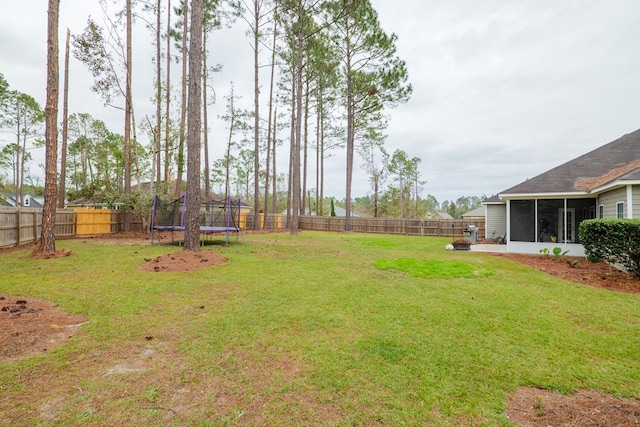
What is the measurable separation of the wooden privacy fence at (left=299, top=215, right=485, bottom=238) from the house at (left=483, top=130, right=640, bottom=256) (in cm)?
442

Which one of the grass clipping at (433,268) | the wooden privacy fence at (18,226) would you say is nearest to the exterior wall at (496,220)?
the grass clipping at (433,268)

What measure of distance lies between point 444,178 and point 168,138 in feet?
117

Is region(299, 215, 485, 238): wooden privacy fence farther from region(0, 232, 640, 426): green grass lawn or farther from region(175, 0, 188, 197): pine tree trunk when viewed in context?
region(0, 232, 640, 426): green grass lawn

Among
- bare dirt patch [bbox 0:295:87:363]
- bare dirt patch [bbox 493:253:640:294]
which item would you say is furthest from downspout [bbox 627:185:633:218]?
bare dirt patch [bbox 0:295:87:363]

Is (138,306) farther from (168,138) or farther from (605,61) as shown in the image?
(605,61)

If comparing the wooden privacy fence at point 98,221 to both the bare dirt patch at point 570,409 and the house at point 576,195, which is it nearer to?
the bare dirt patch at point 570,409

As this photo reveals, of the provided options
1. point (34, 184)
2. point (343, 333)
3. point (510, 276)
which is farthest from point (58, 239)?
point (34, 184)

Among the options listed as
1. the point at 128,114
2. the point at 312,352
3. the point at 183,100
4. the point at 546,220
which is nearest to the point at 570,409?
the point at 312,352

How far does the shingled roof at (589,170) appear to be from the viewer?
9594 mm

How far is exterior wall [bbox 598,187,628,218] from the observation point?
7.81 metres

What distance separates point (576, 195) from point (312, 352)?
36.6ft

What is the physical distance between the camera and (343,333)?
122 inches

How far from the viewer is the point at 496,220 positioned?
1620 cm

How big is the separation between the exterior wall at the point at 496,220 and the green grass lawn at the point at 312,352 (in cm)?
1206
